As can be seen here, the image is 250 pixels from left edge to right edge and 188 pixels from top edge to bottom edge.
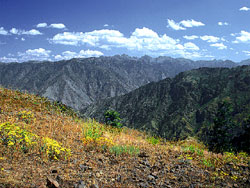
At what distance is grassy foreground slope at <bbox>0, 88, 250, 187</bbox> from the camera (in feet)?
18.4

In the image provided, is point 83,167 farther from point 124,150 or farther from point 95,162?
point 124,150

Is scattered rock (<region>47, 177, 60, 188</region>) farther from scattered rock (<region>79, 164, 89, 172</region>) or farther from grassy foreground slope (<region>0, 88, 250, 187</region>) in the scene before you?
scattered rock (<region>79, 164, 89, 172</region>)

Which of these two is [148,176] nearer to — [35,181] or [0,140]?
[35,181]

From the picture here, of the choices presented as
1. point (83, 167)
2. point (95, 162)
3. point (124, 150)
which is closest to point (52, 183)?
point (83, 167)

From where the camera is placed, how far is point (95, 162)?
674 cm

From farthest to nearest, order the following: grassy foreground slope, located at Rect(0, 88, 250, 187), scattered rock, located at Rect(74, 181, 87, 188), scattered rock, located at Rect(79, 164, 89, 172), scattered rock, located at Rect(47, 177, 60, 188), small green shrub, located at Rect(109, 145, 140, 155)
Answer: small green shrub, located at Rect(109, 145, 140, 155)
scattered rock, located at Rect(79, 164, 89, 172)
grassy foreground slope, located at Rect(0, 88, 250, 187)
scattered rock, located at Rect(74, 181, 87, 188)
scattered rock, located at Rect(47, 177, 60, 188)

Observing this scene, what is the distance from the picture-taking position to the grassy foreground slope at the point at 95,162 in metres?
5.61

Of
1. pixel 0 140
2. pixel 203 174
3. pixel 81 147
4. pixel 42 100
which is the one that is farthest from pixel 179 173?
pixel 42 100

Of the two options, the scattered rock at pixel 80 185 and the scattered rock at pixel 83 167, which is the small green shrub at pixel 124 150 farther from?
the scattered rock at pixel 80 185

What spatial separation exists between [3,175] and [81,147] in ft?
9.94

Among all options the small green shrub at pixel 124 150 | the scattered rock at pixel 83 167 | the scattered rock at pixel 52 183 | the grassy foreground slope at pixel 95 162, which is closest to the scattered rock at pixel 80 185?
the grassy foreground slope at pixel 95 162

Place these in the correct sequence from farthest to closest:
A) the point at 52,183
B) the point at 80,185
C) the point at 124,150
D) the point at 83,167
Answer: the point at 124,150 < the point at 83,167 < the point at 80,185 < the point at 52,183

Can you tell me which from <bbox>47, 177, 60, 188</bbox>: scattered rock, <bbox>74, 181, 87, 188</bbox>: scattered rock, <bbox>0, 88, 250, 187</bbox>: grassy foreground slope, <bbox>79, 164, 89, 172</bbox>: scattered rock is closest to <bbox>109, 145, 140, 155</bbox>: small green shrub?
<bbox>0, 88, 250, 187</bbox>: grassy foreground slope

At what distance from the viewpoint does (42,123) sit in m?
9.45
